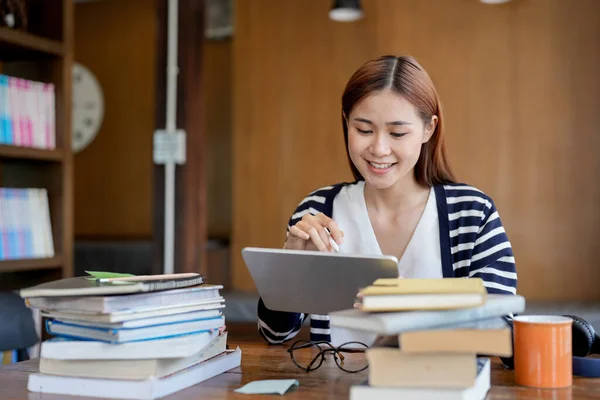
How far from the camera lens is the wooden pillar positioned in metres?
3.51

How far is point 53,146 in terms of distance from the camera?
9.88 feet

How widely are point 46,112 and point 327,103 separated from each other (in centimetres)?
169

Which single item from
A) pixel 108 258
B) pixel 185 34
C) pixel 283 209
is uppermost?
pixel 185 34

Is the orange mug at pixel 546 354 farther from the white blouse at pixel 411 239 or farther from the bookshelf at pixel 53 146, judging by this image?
the bookshelf at pixel 53 146

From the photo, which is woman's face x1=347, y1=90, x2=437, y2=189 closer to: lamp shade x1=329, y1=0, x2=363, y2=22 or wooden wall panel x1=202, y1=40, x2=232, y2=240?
lamp shade x1=329, y1=0, x2=363, y2=22

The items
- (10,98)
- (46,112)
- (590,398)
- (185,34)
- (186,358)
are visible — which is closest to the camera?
(590,398)

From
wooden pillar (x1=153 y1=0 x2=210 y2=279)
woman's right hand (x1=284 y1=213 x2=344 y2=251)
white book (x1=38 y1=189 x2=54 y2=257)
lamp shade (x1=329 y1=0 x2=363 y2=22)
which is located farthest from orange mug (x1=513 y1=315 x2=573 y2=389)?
lamp shade (x1=329 y1=0 x2=363 y2=22)

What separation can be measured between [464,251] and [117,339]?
97 cm

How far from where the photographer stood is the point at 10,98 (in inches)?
109

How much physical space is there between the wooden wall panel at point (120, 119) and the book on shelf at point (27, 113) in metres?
2.39

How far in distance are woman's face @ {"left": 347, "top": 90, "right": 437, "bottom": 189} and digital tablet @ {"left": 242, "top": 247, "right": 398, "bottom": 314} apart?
47cm

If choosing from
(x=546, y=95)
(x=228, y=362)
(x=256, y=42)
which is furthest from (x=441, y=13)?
(x=228, y=362)

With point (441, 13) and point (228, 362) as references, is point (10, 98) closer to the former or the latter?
point (228, 362)

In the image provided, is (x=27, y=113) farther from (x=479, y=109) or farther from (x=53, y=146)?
(x=479, y=109)
